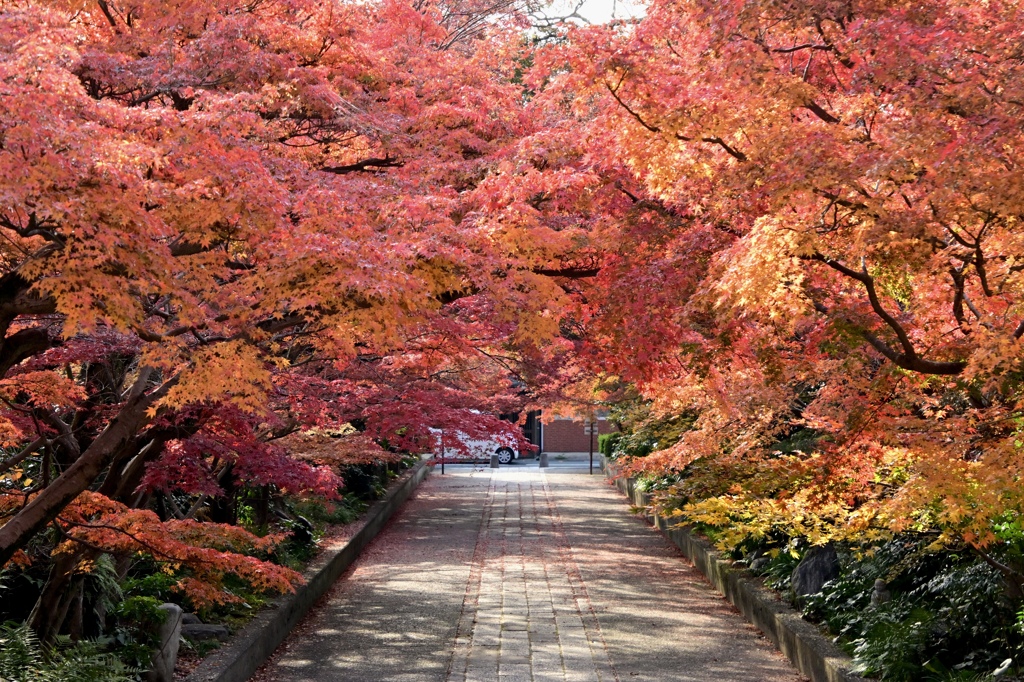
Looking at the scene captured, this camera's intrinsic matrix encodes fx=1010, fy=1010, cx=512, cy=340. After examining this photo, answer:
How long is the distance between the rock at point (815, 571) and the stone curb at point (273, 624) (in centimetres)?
499

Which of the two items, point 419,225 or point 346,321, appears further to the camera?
point 419,225

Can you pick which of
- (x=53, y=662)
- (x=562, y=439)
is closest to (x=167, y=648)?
(x=53, y=662)

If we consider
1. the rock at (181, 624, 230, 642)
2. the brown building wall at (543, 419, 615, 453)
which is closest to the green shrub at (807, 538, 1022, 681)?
the rock at (181, 624, 230, 642)

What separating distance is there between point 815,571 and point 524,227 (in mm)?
4799

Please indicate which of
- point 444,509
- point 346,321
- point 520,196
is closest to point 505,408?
point 444,509

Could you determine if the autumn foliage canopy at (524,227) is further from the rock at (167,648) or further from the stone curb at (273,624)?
the stone curb at (273,624)

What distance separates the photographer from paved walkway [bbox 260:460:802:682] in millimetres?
9211

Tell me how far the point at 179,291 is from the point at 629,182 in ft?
16.4

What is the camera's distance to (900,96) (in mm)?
6441

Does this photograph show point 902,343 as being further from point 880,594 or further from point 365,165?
point 365,165

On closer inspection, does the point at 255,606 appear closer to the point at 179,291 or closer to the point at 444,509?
the point at 179,291

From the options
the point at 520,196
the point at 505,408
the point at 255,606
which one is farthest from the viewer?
the point at 505,408

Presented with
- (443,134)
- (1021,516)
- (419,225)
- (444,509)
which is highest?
(443,134)

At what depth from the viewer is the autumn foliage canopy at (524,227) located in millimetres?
5738
